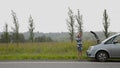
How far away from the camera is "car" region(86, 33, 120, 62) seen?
18141 mm

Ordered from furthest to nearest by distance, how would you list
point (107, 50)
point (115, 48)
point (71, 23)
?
point (71, 23)
point (107, 50)
point (115, 48)

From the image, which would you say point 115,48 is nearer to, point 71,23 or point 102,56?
point 102,56

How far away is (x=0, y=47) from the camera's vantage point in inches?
1335

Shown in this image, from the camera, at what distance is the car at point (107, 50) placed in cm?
1814

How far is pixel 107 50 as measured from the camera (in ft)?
60.1

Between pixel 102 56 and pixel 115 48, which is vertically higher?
pixel 115 48

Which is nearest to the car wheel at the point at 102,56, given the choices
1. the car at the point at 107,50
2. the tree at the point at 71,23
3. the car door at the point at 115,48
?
the car at the point at 107,50

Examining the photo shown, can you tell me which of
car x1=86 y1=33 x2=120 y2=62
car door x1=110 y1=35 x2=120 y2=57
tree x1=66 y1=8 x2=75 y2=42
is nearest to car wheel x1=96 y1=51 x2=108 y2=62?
car x1=86 y1=33 x2=120 y2=62

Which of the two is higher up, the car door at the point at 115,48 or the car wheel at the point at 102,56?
the car door at the point at 115,48

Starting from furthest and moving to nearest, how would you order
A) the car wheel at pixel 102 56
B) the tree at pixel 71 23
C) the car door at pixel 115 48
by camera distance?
the tree at pixel 71 23 → the car wheel at pixel 102 56 → the car door at pixel 115 48

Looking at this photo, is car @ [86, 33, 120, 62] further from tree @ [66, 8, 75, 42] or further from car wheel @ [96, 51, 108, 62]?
tree @ [66, 8, 75, 42]

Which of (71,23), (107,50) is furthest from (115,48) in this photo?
(71,23)

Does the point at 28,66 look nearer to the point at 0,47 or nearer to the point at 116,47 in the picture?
the point at 116,47

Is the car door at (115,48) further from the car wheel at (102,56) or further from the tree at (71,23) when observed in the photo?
the tree at (71,23)
